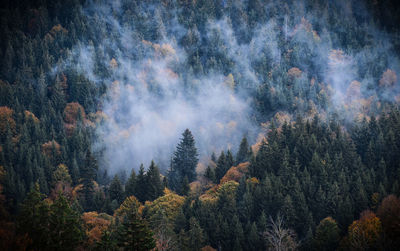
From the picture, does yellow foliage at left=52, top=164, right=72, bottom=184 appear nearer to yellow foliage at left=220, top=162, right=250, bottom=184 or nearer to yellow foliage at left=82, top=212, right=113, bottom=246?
yellow foliage at left=82, top=212, right=113, bottom=246

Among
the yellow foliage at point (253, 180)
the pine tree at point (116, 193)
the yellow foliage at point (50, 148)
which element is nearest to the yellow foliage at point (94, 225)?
the pine tree at point (116, 193)

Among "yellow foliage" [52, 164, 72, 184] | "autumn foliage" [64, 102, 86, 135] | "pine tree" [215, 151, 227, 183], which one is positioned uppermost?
"autumn foliage" [64, 102, 86, 135]

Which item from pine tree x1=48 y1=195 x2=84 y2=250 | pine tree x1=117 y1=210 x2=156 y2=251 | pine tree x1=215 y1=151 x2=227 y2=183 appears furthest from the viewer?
pine tree x1=215 y1=151 x2=227 y2=183

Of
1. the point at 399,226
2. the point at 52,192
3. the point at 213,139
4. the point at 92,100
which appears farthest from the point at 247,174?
the point at 92,100

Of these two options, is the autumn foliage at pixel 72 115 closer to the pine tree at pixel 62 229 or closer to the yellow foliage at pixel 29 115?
the yellow foliage at pixel 29 115

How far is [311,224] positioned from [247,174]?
2609cm

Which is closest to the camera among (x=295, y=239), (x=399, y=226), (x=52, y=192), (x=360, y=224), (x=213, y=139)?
(x=399, y=226)

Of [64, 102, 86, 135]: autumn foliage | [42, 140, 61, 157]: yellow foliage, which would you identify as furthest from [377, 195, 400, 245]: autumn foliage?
[64, 102, 86, 135]: autumn foliage

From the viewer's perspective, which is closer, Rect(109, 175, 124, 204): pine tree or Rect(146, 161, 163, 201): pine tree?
Rect(146, 161, 163, 201): pine tree

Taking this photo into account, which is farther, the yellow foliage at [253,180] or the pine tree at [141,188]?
the pine tree at [141,188]

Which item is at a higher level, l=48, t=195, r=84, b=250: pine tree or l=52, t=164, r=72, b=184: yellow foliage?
l=52, t=164, r=72, b=184: yellow foliage

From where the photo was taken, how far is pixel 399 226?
70812 millimetres

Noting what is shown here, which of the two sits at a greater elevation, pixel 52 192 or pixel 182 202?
pixel 52 192

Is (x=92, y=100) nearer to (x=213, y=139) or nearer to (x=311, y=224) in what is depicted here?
(x=213, y=139)
